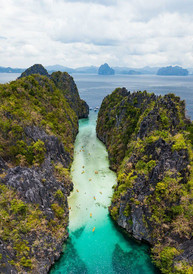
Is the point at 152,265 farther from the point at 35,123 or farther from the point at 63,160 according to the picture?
the point at 35,123

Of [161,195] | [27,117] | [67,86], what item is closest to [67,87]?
[67,86]

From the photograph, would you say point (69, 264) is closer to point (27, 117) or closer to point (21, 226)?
point (21, 226)

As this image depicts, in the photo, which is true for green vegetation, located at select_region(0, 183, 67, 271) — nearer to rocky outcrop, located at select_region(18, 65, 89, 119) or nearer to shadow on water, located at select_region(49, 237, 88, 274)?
shadow on water, located at select_region(49, 237, 88, 274)

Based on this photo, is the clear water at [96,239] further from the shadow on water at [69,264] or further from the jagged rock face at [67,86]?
the jagged rock face at [67,86]

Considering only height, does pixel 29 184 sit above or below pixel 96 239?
above

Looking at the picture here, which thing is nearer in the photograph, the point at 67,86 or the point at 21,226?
the point at 21,226

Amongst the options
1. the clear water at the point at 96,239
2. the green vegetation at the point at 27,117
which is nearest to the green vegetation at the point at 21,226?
the clear water at the point at 96,239
